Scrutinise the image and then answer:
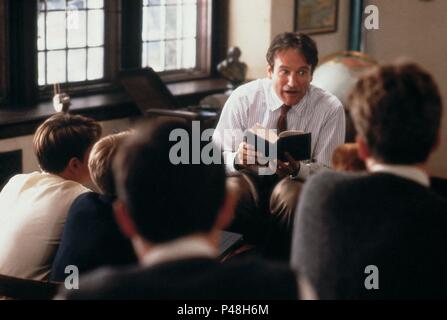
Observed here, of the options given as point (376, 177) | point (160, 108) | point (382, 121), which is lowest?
point (160, 108)

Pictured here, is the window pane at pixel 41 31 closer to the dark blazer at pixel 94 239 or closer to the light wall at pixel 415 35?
the dark blazer at pixel 94 239

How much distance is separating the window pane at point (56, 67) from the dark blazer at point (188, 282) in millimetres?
3915

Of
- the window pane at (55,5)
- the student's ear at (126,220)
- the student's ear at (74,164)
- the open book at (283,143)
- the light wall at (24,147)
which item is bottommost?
A: the light wall at (24,147)

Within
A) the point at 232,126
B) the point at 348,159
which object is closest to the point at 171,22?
the point at 232,126

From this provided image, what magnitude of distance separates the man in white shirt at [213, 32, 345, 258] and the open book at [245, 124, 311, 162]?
0.18m

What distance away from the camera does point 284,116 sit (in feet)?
12.3

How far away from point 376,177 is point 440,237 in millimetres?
178

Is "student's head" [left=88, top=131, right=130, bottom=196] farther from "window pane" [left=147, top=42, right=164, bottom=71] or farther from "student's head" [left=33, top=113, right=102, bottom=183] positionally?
"window pane" [left=147, top=42, right=164, bottom=71]

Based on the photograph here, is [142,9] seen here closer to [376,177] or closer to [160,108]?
[160,108]

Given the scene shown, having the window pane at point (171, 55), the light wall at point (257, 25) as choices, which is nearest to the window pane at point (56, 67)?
the window pane at point (171, 55)

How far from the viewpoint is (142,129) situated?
50.3 inches

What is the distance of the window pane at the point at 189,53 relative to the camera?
5891 millimetres
